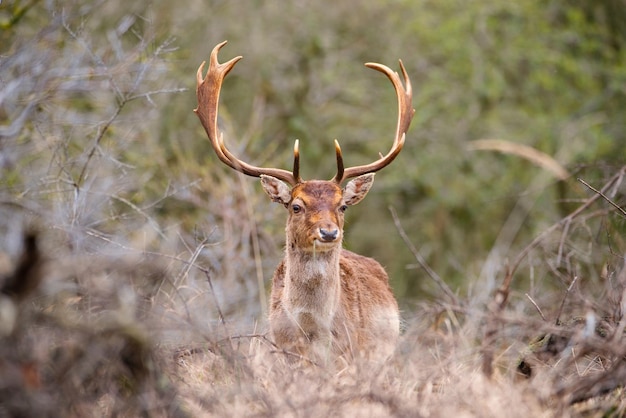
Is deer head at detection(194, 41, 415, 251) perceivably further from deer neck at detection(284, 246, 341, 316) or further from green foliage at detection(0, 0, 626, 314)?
green foliage at detection(0, 0, 626, 314)

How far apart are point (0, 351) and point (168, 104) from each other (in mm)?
10976

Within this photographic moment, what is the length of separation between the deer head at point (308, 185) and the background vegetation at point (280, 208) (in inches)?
15.3

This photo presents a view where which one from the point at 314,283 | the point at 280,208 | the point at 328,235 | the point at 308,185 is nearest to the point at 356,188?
the point at 308,185

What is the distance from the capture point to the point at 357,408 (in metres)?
4.39

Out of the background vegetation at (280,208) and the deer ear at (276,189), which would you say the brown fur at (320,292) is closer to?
the deer ear at (276,189)

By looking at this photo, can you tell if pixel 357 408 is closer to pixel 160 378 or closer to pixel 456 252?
pixel 160 378

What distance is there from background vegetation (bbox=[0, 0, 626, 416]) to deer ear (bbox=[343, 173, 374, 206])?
0.55 meters

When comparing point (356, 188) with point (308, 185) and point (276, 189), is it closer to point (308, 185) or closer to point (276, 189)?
point (308, 185)

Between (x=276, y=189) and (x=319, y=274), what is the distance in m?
0.77

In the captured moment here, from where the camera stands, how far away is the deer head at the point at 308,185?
689 centimetres

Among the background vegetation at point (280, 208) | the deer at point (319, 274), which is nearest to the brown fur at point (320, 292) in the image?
the deer at point (319, 274)

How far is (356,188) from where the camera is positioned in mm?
7418

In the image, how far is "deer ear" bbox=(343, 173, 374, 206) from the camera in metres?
7.36

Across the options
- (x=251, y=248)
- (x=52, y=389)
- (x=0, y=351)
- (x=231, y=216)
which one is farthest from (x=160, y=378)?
(x=251, y=248)
